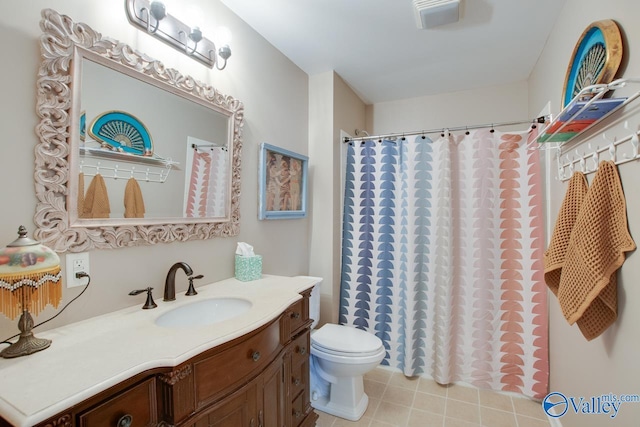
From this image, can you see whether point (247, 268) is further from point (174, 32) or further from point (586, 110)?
point (586, 110)

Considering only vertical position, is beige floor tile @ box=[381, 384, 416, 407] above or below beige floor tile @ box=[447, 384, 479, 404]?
below

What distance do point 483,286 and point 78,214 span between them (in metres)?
2.40

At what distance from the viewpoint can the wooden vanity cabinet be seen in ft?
2.46

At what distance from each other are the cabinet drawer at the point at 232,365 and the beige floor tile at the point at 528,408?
1.83 meters

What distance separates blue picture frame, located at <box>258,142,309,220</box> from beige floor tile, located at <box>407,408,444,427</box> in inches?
60.4

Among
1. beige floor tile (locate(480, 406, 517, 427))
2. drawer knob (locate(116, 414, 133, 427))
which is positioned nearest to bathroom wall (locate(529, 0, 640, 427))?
beige floor tile (locate(480, 406, 517, 427))

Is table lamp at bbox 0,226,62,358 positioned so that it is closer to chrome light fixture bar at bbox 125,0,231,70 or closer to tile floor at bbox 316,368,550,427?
chrome light fixture bar at bbox 125,0,231,70

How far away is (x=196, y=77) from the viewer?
4.99 feet

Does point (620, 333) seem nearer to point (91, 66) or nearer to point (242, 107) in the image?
point (242, 107)

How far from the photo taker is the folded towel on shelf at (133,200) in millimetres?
1221

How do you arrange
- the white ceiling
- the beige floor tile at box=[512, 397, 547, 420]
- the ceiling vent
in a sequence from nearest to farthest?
the ceiling vent < the white ceiling < the beige floor tile at box=[512, 397, 547, 420]

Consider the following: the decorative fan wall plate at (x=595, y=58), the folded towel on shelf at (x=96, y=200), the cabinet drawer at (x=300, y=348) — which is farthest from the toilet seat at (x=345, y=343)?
the decorative fan wall plate at (x=595, y=58)

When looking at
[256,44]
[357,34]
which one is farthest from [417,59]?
[256,44]

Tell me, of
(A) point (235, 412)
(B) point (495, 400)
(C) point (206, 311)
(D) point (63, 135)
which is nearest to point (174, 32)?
(D) point (63, 135)
